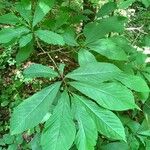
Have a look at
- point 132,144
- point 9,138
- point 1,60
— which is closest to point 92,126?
point 132,144

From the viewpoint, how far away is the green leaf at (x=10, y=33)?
135 cm

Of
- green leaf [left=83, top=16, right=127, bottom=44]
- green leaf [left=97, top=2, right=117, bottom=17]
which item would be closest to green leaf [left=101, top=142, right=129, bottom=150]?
green leaf [left=83, top=16, right=127, bottom=44]

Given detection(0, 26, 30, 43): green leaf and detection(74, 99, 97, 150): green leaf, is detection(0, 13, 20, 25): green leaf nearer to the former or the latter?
detection(0, 26, 30, 43): green leaf

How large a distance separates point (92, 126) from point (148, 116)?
1.01 metres

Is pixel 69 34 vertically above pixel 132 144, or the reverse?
pixel 69 34

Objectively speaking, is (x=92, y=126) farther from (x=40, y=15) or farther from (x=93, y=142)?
(x=40, y=15)

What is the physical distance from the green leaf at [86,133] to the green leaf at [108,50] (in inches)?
20.6

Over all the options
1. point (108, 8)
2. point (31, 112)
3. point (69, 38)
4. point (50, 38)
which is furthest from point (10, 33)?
point (108, 8)

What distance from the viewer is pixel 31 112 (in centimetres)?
105

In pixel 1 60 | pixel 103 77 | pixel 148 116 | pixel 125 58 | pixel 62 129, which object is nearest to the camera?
pixel 62 129

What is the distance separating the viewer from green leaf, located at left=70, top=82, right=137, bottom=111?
3.47 feet

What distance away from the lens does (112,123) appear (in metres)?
1.04

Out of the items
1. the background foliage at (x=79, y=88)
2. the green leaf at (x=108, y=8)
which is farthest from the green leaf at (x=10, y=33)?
the green leaf at (x=108, y=8)

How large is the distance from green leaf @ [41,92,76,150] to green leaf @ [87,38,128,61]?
0.51m
